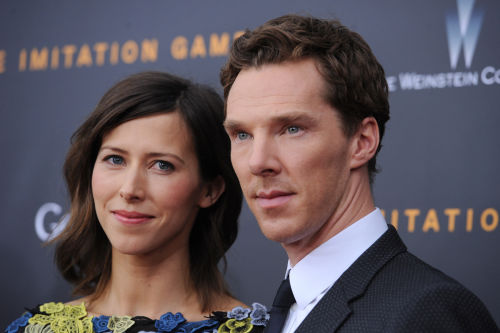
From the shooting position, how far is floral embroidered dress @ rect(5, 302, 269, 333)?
2391mm

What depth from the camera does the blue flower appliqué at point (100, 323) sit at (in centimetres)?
244

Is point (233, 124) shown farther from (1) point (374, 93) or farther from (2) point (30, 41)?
(2) point (30, 41)

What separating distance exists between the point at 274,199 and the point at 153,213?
75cm

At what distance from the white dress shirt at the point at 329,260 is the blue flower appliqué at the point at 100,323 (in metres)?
0.88

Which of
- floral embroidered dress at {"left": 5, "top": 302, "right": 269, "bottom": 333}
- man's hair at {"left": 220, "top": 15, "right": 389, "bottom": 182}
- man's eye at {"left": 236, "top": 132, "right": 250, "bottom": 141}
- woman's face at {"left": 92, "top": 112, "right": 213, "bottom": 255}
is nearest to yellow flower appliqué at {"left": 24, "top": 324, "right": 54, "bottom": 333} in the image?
floral embroidered dress at {"left": 5, "top": 302, "right": 269, "bottom": 333}

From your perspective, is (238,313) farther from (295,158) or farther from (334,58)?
(334,58)

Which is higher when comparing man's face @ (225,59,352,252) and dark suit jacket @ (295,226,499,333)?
man's face @ (225,59,352,252)

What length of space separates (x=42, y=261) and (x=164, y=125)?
4.60ft

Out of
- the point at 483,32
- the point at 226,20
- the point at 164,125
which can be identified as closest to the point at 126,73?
the point at 226,20

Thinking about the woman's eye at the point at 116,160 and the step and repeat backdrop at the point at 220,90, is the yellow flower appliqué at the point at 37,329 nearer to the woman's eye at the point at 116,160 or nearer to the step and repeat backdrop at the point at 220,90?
the woman's eye at the point at 116,160

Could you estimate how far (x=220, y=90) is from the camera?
3.24 meters

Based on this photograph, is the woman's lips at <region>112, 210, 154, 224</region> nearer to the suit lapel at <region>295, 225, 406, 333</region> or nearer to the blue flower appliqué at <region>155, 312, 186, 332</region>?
the blue flower appliqué at <region>155, 312, 186, 332</region>

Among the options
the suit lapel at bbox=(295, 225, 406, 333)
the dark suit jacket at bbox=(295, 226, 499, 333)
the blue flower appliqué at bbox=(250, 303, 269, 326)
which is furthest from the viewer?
the blue flower appliqué at bbox=(250, 303, 269, 326)

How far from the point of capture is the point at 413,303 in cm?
148
